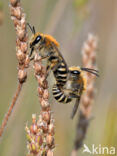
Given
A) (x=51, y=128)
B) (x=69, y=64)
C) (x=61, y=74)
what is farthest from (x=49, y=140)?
(x=69, y=64)

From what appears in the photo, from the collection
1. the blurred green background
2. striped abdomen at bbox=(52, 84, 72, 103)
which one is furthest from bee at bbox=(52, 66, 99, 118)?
the blurred green background

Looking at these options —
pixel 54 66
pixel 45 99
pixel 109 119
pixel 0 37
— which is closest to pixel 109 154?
pixel 109 119

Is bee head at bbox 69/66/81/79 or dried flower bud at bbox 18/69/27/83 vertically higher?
bee head at bbox 69/66/81/79

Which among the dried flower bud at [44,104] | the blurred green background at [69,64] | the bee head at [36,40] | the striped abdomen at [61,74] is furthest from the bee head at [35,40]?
the dried flower bud at [44,104]

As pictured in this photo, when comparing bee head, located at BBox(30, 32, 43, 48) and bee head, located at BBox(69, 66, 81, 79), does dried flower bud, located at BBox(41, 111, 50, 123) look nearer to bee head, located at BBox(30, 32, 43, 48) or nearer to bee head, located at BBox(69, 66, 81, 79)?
bee head, located at BBox(30, 32, 43, 48)

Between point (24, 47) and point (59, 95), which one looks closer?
point (24, 47)

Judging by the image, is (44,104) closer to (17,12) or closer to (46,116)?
(46,116)
